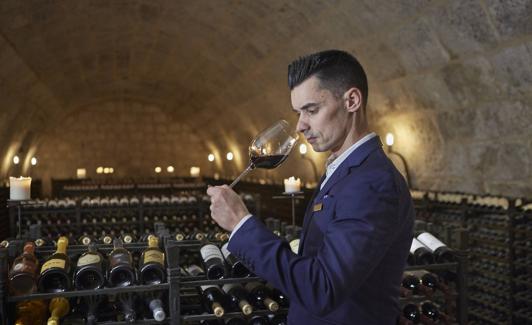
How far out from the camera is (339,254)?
1225mm

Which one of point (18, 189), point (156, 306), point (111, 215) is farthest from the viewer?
point (111, 215)

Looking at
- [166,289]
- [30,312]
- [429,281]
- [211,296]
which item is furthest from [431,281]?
[30,312]

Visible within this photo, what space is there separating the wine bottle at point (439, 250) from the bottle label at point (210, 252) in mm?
1158

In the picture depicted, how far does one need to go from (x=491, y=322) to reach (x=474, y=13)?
8.44ft

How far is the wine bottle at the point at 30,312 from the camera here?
2.63 meters

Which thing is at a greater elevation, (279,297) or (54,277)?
(54,277)

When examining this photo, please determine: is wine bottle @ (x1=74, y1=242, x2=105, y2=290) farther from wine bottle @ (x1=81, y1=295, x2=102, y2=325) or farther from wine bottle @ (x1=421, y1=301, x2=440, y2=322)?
wine bottle @ (x1=421, y1=301, x2=440, y2=322)

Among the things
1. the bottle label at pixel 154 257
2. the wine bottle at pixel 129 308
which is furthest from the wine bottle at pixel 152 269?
the wine bottle at pixel 129 308

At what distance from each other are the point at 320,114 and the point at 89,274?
5.26 feet

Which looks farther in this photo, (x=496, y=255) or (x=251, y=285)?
(x=496, y=255)

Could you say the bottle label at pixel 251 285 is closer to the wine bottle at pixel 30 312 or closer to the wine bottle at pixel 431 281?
the wine bottle at pixel 431 281

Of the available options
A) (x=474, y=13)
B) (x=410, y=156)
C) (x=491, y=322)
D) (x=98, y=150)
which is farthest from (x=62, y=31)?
(x=98, y=150)

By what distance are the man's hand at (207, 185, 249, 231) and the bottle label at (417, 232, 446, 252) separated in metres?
1.81

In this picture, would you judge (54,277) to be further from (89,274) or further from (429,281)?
(429,281)
